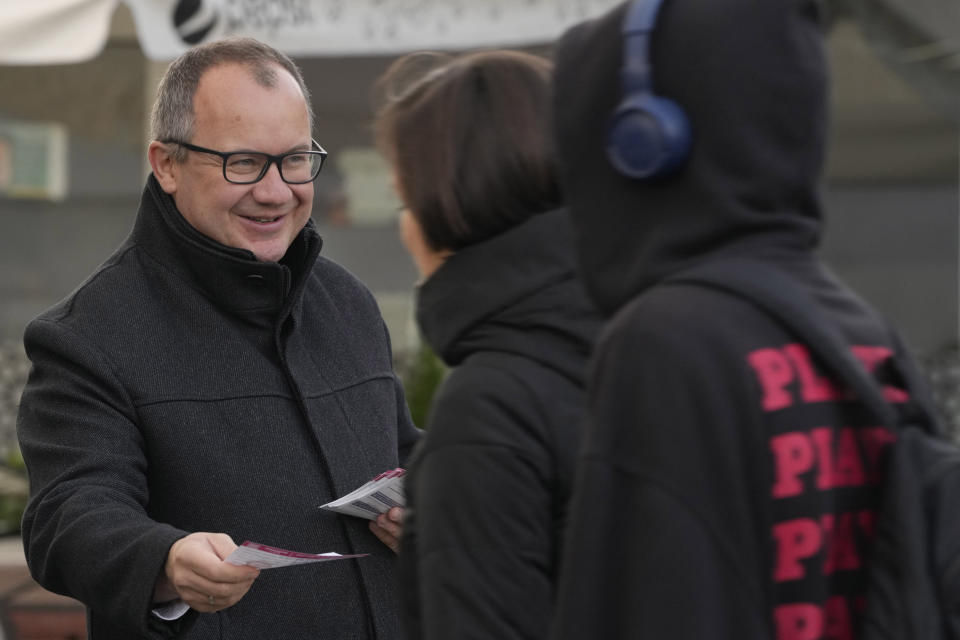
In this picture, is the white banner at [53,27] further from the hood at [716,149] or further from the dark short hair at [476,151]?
the hood at [716,149]

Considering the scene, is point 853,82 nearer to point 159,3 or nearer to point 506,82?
point 159,3

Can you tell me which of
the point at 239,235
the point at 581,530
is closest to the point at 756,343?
the point at 581,530

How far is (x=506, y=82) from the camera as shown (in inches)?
56.8

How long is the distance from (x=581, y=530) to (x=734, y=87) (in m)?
0.40

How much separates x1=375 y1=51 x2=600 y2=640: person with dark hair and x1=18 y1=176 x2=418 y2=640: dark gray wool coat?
0.78 m

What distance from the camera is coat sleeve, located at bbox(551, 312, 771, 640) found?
1053mm

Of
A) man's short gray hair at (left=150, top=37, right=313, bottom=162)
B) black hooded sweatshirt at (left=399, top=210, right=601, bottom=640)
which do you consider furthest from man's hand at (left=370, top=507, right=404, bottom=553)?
black hooded sweatshirt at (left=399, top=210, right=601, bottom=640)

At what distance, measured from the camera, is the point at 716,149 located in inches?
44.4

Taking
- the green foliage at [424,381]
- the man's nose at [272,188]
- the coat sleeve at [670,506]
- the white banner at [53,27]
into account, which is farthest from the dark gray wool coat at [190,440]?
the green foliage at [424,381]

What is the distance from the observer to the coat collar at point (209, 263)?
2.26 meters

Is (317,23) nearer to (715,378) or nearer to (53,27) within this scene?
(53,27)

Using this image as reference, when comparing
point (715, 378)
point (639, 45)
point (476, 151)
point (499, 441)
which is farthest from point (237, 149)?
point (715, 378)

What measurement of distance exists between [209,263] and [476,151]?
969mm

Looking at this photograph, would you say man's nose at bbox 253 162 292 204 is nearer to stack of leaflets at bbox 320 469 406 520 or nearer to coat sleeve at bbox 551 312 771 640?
stack of leaflets at bbox 320 469 406 520
